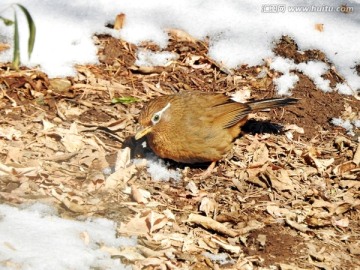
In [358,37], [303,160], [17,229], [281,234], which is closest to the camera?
[17,229]

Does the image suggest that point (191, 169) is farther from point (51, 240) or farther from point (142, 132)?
point (51, 240)

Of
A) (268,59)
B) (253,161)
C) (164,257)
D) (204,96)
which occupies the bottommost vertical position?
(164,257)

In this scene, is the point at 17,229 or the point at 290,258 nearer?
the point at 17,229

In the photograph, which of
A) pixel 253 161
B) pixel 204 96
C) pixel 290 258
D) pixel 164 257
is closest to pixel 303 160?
pixel 253 161

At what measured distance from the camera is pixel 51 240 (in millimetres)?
4652

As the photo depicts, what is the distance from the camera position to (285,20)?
805 centimetres

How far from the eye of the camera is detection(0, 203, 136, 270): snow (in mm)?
4387

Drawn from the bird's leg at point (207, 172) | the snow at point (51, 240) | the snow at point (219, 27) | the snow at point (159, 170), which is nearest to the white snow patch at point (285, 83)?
the snow at point (219, 27)

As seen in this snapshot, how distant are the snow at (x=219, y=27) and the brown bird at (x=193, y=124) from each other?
0.98 metres

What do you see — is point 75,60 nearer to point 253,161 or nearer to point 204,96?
point 204,96

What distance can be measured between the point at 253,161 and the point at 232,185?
1.52 feet

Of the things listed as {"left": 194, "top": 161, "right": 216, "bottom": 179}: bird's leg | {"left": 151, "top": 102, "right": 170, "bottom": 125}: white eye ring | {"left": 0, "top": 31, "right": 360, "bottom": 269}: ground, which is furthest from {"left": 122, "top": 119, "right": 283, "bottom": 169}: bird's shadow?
{"left": 151, "top": 102, "right": 170, "bottom": 125}: white eye ring

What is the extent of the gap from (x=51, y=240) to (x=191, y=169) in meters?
2.24

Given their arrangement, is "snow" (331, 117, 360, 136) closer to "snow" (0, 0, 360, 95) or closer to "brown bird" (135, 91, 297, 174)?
"snow" (0, 0, 360, 95)
